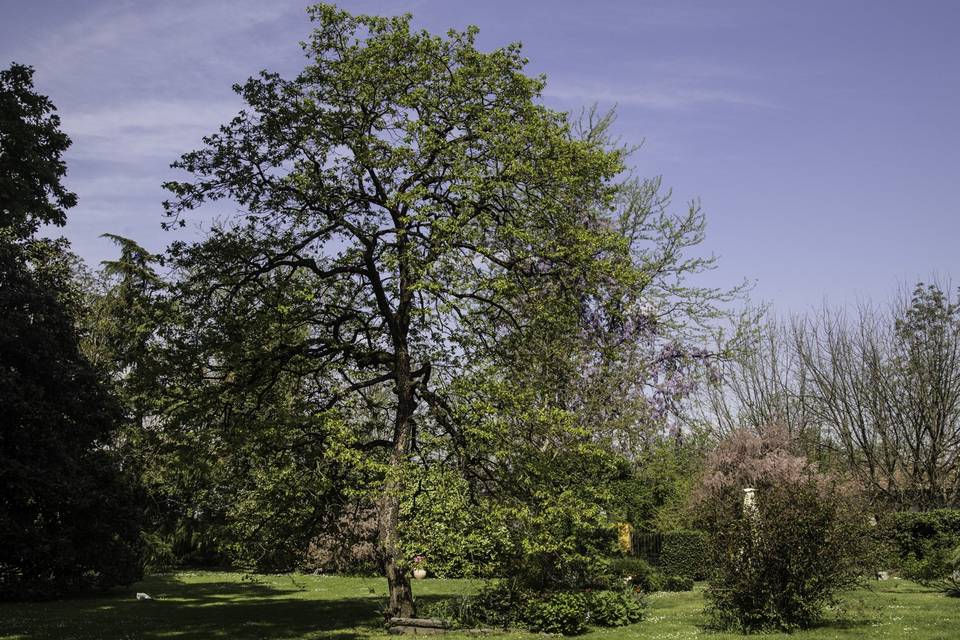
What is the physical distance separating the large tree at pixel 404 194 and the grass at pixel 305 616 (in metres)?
3.30

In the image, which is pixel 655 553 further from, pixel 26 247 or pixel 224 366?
pixel 26 247

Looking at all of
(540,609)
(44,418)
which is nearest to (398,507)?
(540,609)

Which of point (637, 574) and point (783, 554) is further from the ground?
point (783, 554)

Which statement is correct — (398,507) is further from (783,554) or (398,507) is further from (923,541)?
(923,541)

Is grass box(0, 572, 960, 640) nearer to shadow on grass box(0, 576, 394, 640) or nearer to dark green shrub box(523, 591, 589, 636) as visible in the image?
shadow on grass box(0, 576, 394, 640)

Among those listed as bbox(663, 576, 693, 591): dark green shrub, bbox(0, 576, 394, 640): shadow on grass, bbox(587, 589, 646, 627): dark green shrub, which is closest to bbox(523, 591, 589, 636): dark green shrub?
bbox(587, 589, 646, 627): dark green shrub

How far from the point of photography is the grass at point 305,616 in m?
14.9

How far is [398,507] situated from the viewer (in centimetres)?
1662

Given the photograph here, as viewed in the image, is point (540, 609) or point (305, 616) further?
point (305, 616)

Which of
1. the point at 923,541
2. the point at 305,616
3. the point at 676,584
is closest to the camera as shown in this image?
the point at 305,616

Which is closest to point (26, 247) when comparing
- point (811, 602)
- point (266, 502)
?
point (266, 502)

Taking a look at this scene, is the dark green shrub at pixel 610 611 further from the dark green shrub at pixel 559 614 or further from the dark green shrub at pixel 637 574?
the dark green shrub at pixel 637 574

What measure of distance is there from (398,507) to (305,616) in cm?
536

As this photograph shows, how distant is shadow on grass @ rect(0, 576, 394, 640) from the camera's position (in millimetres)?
16250
